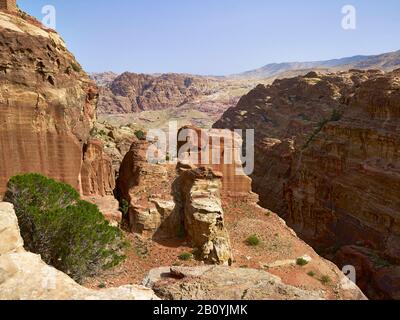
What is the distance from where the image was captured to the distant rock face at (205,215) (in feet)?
88.6

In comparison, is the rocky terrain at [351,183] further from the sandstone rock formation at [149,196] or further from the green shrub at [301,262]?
the sandstone rock formation at [149,196]

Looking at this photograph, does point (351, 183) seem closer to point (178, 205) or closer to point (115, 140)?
point (178, 205)

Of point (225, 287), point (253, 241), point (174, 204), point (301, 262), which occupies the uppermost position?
point (225, 287)

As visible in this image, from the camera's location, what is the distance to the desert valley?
1301 cm

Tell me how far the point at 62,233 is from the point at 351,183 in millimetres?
34790

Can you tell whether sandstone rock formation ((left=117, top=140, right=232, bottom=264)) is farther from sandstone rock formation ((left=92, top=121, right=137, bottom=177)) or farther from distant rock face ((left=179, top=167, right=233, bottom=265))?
sandstone rock formation ((left=92, top=121, right=137, bottom=177))

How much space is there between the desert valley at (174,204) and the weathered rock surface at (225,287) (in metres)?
0.06

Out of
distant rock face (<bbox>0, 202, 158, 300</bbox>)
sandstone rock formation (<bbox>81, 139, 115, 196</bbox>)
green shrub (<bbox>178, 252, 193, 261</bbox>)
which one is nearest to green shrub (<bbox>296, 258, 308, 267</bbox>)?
green shrub (<bbox>178, 252, 193, 261</bbox>)

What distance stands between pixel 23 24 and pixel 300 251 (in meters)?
23.3

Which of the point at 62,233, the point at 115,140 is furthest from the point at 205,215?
the point at 115,140

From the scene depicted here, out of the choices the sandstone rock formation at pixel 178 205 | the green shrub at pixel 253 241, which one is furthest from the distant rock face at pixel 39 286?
the green shrub at pixel 253 241

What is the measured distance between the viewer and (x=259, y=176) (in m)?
63.5

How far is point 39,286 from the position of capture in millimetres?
9688
